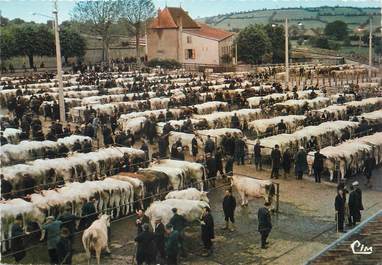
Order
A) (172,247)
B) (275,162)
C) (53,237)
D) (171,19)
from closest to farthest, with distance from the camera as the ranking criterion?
(172,247)
(53,237)
(275,162)
(171,19)

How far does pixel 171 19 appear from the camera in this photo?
81.2m

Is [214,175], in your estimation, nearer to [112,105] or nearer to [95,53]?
[112,105]

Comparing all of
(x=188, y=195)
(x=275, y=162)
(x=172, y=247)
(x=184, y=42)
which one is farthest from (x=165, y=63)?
(x=172, y=247)

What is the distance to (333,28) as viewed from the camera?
87.9 meters

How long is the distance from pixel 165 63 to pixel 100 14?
10.8 m

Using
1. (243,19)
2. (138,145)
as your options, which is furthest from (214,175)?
(243,19)

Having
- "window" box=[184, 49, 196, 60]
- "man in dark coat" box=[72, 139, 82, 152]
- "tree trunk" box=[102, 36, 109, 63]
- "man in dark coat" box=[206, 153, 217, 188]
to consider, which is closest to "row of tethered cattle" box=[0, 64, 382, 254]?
"man in dark coat" box=[72, 139, 82, 152]

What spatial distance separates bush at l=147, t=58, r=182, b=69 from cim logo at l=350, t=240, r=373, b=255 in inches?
2492

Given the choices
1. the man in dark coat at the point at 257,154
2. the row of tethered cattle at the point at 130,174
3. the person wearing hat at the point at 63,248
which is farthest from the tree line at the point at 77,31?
the person wearing hat at the point at 63,248

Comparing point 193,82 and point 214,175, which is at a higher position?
point 193,82

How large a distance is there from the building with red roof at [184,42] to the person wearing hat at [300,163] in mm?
57229

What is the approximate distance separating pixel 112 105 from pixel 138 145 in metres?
7.01

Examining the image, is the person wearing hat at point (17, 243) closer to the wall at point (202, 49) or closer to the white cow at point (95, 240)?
the white cow at point (95, 240)

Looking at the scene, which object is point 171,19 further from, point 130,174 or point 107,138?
point 130,174
